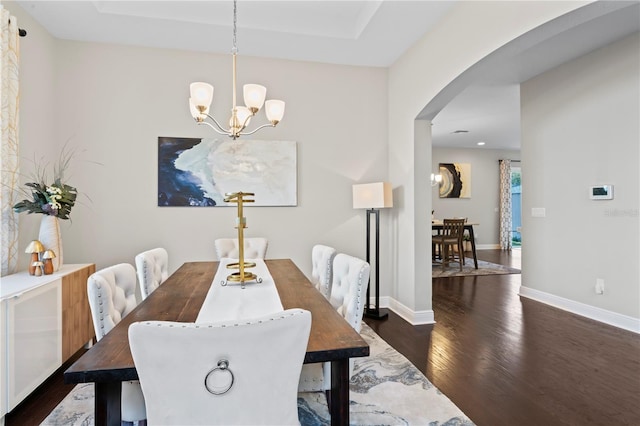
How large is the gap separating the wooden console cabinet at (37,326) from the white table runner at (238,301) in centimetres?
117

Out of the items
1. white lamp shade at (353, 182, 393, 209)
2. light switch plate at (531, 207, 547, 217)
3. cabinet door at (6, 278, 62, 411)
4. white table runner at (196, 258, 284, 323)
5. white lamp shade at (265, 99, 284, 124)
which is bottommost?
cabinet door at (6, 278, 62, 411)

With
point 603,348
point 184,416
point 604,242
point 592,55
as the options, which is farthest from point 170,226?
point 592,55

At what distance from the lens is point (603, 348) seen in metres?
2.93

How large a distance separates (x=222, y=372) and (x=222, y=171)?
3076 mm

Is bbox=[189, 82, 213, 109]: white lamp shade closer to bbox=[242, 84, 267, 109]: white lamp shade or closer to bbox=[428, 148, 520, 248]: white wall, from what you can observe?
bbox=[242, 84, 267, 109]: white lamp shade

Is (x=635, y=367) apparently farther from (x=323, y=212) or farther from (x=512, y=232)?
(x=512, y=232)

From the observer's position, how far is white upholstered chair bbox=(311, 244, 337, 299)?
2473 mm

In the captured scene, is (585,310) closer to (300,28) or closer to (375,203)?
(375,203)

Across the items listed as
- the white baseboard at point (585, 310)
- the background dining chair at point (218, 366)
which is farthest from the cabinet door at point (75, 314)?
the white baseboard at point (585, 310)

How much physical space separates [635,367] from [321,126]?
3575 millimetres

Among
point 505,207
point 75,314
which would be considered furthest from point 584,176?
point 505,207

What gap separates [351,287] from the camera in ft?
6.00

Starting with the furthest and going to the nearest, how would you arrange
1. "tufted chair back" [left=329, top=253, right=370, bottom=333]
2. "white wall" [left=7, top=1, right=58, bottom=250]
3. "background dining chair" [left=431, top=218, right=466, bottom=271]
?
"background dining chair" [left=431, top=218, right=466, bottom=271], "white wall" [left=7, top=1, right=58, bottom=250], "tufted chair back" [left=329, top=253, right=370, bottom=333]

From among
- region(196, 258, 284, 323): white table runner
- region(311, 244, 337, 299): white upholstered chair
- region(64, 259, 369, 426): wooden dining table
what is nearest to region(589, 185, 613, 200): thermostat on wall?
region(311, 244, 337, 299): white upholstered chair
